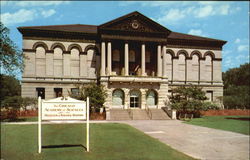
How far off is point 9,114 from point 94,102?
11.1 m

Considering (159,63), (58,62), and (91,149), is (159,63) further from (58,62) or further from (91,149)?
(91,149)

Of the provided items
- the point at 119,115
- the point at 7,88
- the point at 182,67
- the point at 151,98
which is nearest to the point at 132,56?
the point at 151,98

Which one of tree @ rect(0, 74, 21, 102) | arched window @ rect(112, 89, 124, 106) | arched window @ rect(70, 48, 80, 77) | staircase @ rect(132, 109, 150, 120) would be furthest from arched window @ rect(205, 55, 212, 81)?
tree @ rect(0, 74, 21, 102)

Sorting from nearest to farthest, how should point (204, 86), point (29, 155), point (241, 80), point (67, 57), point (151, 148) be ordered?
point (29, 155)
point (151, 148)
point (67, 57)
point (204, 86)
point (241, 80)

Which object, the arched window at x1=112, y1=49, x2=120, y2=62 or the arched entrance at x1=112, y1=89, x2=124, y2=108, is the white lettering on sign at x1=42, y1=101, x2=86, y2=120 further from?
the arched window at x1=112, y1=49, x2=120, y2=62

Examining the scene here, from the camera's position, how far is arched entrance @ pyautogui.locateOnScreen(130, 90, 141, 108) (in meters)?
39.8

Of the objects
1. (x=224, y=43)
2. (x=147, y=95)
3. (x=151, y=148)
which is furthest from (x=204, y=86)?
(x=151, y=148)

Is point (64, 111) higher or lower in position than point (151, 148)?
higher

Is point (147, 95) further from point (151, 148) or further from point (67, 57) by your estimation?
point (151, 148)

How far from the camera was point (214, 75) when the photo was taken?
161 ft

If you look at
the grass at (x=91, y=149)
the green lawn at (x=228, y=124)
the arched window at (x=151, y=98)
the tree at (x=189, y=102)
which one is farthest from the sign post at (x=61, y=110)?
the arched window at (x=151, y=98)

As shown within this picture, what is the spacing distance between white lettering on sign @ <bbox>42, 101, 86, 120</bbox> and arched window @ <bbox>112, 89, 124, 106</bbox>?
27.9 metres

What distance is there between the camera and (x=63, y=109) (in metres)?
11.0

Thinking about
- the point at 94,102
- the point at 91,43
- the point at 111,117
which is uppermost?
the point at 91,43
